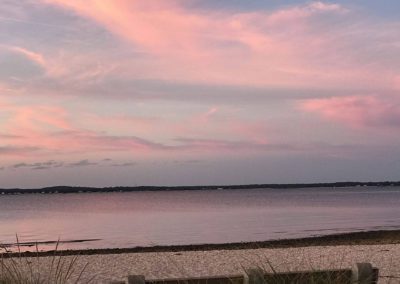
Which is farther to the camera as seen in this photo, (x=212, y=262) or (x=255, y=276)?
(x=212, y=262)

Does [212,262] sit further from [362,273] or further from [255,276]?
[255,276]

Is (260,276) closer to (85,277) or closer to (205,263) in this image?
(85,277)

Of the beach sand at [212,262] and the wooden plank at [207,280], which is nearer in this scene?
the wooden plank at [207,280]

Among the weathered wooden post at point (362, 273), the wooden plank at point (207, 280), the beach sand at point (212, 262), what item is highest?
the weathered wooden post at point (362, 273)

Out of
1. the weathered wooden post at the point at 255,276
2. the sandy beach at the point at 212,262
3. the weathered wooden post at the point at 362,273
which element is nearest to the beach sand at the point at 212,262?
the sandy beach at the point at 212,262

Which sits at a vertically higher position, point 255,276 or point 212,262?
point 255,276

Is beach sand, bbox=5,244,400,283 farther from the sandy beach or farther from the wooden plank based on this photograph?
the wooden plank

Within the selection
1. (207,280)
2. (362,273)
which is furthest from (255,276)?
(362,273)

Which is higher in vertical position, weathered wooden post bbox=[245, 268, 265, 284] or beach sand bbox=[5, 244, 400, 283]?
weathered wooden post bbox=[245, 268, 265, 284]

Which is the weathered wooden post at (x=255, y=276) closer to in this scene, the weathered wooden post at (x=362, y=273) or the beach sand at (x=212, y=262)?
the weathered wooden post at (x=362, y=273)

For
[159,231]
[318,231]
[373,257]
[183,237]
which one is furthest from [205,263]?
[159,231]

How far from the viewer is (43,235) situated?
137 ft

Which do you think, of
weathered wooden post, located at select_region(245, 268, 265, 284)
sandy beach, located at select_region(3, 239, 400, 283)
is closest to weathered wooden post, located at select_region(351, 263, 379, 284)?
weathered wooden post, located at select_region(245, 268, 265, 284)

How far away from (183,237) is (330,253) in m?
18.1
